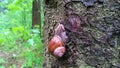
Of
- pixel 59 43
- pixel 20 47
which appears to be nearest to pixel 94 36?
pixel 59 43

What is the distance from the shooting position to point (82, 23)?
53 cm

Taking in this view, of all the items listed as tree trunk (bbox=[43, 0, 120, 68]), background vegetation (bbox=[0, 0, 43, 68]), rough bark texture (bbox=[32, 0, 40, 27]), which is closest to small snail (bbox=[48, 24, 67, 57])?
tree trunk (bbox=[43, 0, 120, 68])

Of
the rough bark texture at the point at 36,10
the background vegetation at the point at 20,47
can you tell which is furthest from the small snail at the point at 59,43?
the rough bark texture at the point at 36,10

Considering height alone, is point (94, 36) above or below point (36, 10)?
above

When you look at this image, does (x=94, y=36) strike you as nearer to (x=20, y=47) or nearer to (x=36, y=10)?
(x=20, y=47)

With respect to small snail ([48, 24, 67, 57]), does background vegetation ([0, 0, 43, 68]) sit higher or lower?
lower

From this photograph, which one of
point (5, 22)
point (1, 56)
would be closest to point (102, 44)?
point (1, 56)

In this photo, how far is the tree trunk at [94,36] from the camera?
0.50 m

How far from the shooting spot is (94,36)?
1.69ft

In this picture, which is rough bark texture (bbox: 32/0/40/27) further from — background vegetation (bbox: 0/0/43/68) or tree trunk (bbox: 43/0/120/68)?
tree trunk (bbox: 43/0/120/68)

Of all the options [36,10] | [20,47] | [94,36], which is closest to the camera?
[94,36]

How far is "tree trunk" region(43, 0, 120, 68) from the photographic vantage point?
0.50m

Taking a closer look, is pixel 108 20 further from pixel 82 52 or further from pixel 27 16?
pixel 27 16

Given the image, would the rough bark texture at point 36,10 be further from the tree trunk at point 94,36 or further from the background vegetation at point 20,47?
the tree trunk at point 94,36
